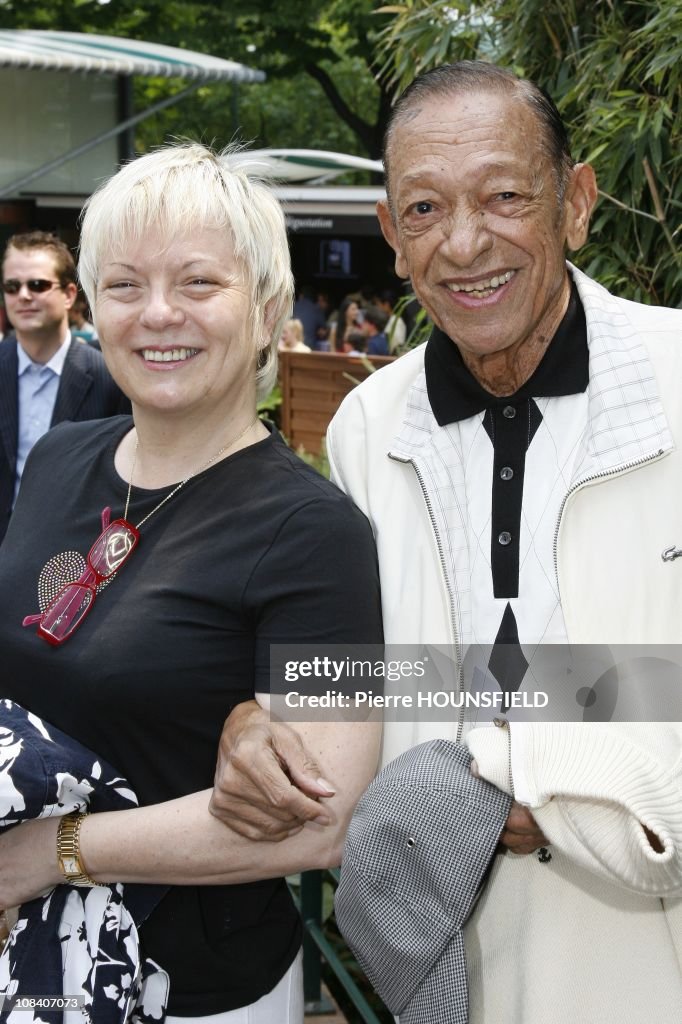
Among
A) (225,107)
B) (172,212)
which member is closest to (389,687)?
(172,212)

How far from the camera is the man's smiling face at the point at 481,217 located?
204 cm

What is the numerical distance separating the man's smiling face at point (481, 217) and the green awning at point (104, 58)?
1168 cm

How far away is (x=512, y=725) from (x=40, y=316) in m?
4.66

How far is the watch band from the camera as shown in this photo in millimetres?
1878

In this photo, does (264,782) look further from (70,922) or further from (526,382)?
(526,382)

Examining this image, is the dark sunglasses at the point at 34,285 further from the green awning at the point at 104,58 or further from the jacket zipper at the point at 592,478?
the green awning at the point at 104,58

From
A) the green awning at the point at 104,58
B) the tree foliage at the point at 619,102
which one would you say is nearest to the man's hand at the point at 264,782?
the tree foliage at the point at 619,102

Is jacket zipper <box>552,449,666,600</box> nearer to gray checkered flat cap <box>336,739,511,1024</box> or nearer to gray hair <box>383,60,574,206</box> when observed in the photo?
gray checkered flat cap <box>336,739,511,1024</box>

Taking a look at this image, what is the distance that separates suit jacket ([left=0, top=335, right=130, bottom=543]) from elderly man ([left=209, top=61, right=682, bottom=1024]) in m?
3.39

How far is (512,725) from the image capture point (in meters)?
1.68

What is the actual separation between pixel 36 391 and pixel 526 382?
4078mm

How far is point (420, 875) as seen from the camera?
66.6 inches

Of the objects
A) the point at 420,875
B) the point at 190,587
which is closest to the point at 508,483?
the point at 190,587

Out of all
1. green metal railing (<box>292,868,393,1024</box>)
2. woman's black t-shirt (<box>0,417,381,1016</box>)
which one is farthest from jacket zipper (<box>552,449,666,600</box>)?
green metal railing (<box>292,868,393,1024</box>)
